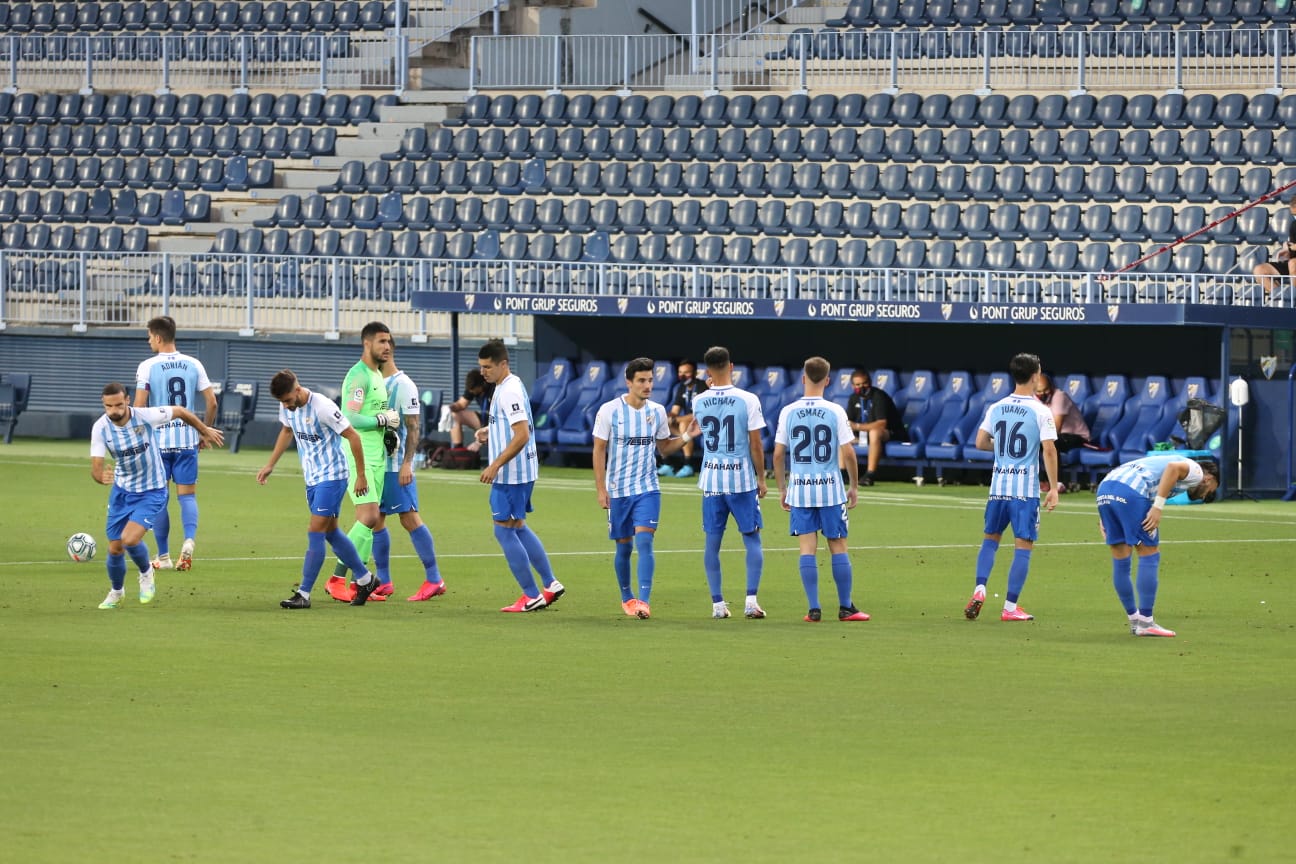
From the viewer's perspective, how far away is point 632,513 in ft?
47.9

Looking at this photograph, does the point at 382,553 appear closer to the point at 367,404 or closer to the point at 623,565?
the point at 367,404

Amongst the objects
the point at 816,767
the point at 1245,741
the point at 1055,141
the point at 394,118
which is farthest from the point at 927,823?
the point at 394,118

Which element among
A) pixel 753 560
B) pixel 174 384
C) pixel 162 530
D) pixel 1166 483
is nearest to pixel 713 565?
pixel 753 560

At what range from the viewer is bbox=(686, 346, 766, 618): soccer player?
1446 cm

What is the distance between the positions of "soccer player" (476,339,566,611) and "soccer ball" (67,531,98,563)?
463 cm

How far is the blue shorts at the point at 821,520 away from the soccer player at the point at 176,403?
544 centimetres

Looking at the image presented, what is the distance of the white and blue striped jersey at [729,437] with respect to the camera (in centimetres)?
1445

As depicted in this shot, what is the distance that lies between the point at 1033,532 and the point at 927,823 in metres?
6.13

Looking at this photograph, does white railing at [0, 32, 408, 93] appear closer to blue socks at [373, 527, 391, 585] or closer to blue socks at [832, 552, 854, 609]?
blue socks at [373, 527, 391, 585]

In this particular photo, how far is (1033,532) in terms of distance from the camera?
14.2m

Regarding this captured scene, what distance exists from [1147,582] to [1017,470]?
4.11ft

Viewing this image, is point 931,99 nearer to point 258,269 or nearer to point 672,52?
point 672,52

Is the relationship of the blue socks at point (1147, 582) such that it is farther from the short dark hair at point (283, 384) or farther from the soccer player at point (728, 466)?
the short dark hair at point (283, 384)

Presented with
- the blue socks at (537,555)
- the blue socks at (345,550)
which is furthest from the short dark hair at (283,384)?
the blue socks at (537,555)
